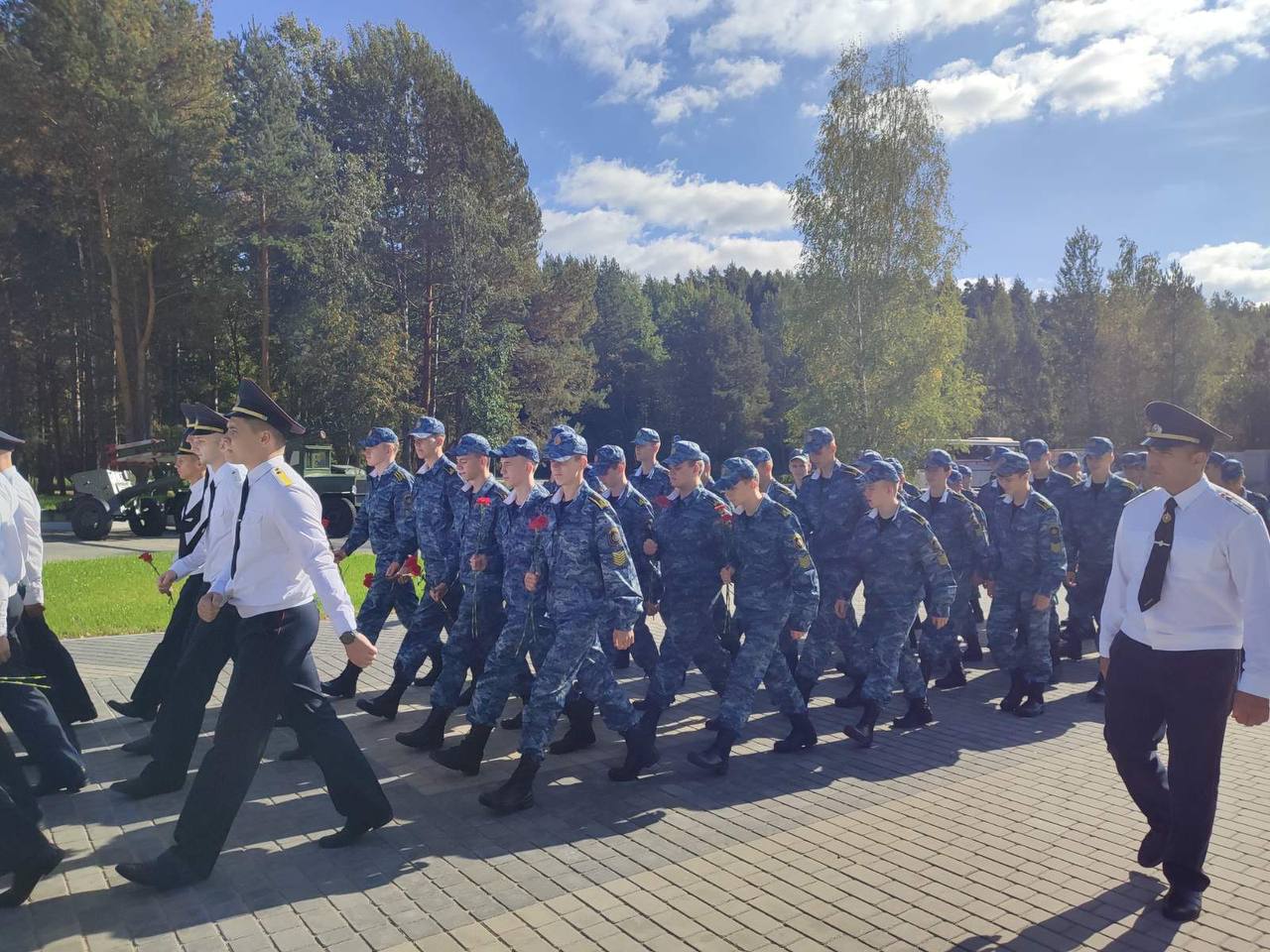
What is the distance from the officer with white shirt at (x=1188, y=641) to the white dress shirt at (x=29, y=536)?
591cm

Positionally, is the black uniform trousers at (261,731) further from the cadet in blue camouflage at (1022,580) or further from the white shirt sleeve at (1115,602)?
the cadet in blue camouflage at (1022,580)

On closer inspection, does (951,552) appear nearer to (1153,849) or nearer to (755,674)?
(755,674)

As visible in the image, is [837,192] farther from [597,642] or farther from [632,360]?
[632,360]

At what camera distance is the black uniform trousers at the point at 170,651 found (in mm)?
6348

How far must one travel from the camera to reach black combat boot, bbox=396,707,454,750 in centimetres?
596

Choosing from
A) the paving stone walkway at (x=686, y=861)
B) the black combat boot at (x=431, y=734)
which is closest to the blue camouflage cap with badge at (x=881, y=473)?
the paving stone walkway at (x=686, y=861)

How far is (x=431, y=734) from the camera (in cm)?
598

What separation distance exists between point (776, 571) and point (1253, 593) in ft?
8.97

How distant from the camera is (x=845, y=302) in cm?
3023

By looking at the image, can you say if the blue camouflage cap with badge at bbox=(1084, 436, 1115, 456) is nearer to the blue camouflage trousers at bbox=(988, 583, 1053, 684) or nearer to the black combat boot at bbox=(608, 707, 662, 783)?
the blue camouflage trousers at bbox=(988, 583, 1053, 684)

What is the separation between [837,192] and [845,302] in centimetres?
359

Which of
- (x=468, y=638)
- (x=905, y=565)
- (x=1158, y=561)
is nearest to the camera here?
(x=1158, y=561)

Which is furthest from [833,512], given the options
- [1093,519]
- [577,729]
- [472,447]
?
[472,447]

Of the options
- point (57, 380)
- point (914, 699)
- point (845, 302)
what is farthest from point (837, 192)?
point (57, 380)
